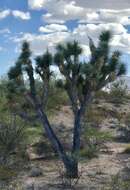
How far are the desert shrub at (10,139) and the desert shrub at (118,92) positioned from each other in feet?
108

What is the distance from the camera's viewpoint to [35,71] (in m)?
18.3

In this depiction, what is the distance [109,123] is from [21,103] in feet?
51.9

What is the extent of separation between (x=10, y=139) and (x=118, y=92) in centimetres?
3907

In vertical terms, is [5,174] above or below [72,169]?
above

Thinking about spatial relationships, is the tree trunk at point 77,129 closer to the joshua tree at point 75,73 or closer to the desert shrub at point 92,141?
the joshua tree at point 75,73

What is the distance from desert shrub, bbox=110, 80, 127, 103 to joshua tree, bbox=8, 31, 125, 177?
35.8m

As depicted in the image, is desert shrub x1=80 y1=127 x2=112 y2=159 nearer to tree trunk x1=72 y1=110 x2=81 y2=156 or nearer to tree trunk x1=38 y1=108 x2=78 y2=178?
tree trunk x1=72 y1=110 x2=81 y2=156

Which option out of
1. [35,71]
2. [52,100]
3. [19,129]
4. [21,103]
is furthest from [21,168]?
[52,100]

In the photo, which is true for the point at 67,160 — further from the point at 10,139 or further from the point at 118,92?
the point at 118,92

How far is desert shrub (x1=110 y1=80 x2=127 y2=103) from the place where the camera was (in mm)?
54875

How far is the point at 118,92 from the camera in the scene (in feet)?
190

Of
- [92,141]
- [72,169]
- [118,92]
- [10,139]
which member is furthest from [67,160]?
[118,92]

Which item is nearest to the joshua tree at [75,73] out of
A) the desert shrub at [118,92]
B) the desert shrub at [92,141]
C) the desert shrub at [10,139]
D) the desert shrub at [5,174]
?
the desert shrub at [10,139]

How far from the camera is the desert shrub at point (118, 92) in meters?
54.9
